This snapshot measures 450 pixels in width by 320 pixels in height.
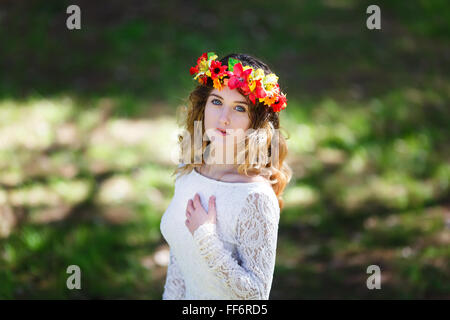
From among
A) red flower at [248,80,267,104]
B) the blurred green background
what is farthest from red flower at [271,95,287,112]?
the blurred green background

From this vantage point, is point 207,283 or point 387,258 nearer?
point 207,283

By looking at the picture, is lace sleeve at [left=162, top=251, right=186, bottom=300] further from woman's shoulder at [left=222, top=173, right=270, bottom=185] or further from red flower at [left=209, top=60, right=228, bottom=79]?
red flower at [left=209, top=60, right=228, bottom=79]

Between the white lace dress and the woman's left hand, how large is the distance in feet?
0.09

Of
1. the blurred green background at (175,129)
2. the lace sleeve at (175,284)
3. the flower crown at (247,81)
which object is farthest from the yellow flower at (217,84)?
the blurred green background at (175,129)

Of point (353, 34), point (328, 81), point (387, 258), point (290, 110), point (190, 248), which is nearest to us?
point (190, 248)

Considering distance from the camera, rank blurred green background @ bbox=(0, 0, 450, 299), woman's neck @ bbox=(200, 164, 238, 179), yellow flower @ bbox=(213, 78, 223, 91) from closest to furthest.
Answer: yellow flower @ bbox=(213, 78, 223, 91), woman's neck @ bbox=(200, 164, 238, 179), blurred green background @ bbox=(0, 0, 450, 299)

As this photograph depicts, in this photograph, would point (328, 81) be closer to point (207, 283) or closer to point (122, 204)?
point (122, 204)

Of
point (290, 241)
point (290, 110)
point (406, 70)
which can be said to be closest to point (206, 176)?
point (290, 241)

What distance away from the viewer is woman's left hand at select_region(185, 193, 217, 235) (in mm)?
2195

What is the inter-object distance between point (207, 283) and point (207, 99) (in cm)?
83

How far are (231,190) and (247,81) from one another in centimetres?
47

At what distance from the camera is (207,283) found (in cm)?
231

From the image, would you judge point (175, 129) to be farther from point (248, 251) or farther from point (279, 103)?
point (248, 251)

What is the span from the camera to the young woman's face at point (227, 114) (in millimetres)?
2234
